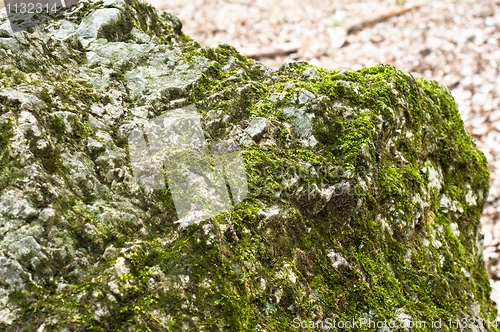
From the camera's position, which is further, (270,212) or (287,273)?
(270,212)

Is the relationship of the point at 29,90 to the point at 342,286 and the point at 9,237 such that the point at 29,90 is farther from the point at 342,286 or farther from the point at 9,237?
the point at 342,286

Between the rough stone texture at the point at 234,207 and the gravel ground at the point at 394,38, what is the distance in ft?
9.27

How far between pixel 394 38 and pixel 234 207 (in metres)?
7.86

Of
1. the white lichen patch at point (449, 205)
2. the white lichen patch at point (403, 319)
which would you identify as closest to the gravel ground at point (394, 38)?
the white lichen patch at point (449, 205)

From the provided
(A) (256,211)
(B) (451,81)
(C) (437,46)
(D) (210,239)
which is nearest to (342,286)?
(A) (256,211)

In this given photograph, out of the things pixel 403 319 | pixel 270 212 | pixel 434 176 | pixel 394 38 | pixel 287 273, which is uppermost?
pixel 270 212

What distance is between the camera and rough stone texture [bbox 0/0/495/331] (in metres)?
1.98

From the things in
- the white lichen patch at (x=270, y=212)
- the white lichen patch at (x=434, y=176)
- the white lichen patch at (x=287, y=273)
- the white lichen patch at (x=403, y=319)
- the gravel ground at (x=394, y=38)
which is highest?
the white lichen patch at (x=270, y=212)

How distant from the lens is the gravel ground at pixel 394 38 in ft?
23.3

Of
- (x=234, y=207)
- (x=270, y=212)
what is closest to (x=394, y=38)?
(x=270, y=212)

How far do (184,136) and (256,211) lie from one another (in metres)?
0.63

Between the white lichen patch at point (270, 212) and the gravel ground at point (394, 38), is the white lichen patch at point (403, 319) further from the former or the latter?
the gravel ground at point (394, 38)

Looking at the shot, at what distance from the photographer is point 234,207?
8.20 feet

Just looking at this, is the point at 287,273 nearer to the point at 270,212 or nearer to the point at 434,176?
the point at 270,212
